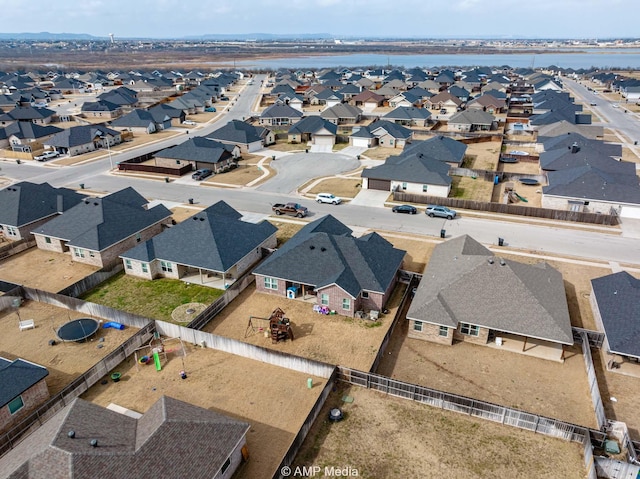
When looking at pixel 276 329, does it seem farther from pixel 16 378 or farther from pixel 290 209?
pixel 290 209

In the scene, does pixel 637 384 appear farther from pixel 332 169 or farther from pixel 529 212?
pixel 332 169

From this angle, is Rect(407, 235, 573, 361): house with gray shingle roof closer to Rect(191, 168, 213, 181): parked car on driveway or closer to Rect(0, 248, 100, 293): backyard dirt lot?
Rect(0, 248, 100, 293): backyard dirt lot

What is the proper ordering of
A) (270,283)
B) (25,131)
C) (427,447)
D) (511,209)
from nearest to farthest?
(427,447)
(270,283)
(511,209)
(25,131)

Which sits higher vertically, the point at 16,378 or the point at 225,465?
the point at 16,378

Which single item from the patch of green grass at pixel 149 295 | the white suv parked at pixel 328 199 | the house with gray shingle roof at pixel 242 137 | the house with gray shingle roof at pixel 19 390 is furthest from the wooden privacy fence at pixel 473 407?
the house with gray shingle roof at pixel 242 137

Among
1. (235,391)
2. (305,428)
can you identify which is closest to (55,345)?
(235,391)

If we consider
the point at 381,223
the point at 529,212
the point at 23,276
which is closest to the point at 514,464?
the point at 381,223
